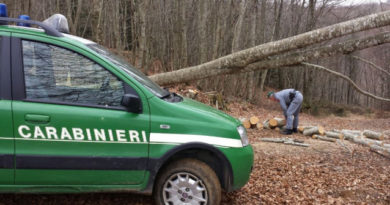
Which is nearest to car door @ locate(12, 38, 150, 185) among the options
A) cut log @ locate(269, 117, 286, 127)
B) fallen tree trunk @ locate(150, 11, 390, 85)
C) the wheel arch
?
the wheel arch

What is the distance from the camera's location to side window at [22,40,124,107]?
3.18 metres

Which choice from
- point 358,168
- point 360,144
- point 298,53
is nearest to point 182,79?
point 298,53

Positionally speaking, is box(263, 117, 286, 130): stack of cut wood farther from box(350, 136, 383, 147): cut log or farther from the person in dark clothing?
box(350, 136, 383, 147): cut log

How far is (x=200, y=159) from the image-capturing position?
3535 mm

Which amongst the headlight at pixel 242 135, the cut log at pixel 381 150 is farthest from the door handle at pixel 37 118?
the cut log at pixel 381 150

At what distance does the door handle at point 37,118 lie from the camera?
3.00 meters

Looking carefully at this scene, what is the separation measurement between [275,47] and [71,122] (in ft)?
13.0

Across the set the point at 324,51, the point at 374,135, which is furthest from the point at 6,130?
the point at 374,135

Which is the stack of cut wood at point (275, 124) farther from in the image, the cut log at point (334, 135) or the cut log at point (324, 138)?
the cut log at point (334, 135)

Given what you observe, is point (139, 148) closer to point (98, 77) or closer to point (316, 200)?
point (98, 77)

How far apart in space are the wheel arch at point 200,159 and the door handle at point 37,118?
1.13m

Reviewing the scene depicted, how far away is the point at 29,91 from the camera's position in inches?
122

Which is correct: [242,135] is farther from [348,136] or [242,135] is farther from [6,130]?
[348,136]

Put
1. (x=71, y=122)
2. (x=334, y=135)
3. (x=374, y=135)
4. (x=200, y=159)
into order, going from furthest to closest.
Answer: (x=374, y=135) < (x=334, y=135) < (x=200, y=159) < (x=71, y=122)
